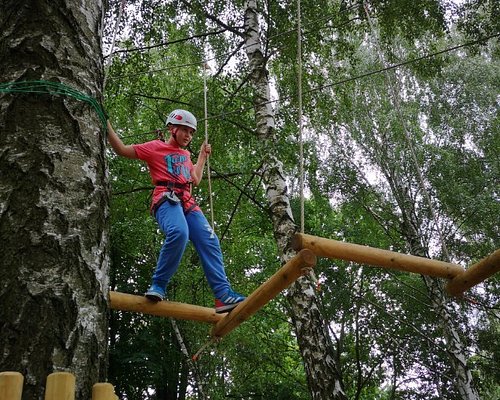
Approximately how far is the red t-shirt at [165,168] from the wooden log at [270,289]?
685mm

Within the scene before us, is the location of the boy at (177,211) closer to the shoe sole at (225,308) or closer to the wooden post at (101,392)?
the shoe sole at (225,308)

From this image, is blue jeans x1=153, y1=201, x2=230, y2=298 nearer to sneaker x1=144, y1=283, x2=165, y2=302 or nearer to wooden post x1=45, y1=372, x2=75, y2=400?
sneaker x1=144, y1=283, x2=165, y2=302

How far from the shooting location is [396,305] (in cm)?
1046

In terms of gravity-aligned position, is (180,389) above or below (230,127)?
below

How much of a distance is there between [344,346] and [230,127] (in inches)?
240

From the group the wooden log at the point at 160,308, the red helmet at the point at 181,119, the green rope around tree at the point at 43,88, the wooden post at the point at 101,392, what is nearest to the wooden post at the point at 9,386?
the wooden post at the point at 101,392

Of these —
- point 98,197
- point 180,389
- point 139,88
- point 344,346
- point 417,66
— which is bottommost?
point 98,197

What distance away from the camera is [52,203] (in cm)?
145

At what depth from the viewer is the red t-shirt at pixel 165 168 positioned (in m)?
3.14

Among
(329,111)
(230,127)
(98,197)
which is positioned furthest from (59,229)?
(329,111)

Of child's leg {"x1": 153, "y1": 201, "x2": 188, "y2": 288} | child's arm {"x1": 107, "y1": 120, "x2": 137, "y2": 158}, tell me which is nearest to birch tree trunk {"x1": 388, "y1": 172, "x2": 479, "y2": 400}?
child's leg {"x1": 153, "y1": 201, "x2": 188, "y2": 288}

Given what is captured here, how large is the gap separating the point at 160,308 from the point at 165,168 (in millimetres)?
796

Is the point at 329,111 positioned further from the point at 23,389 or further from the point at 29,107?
the point at 23,389

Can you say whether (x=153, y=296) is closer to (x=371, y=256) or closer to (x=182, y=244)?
(x=182, y=244)
